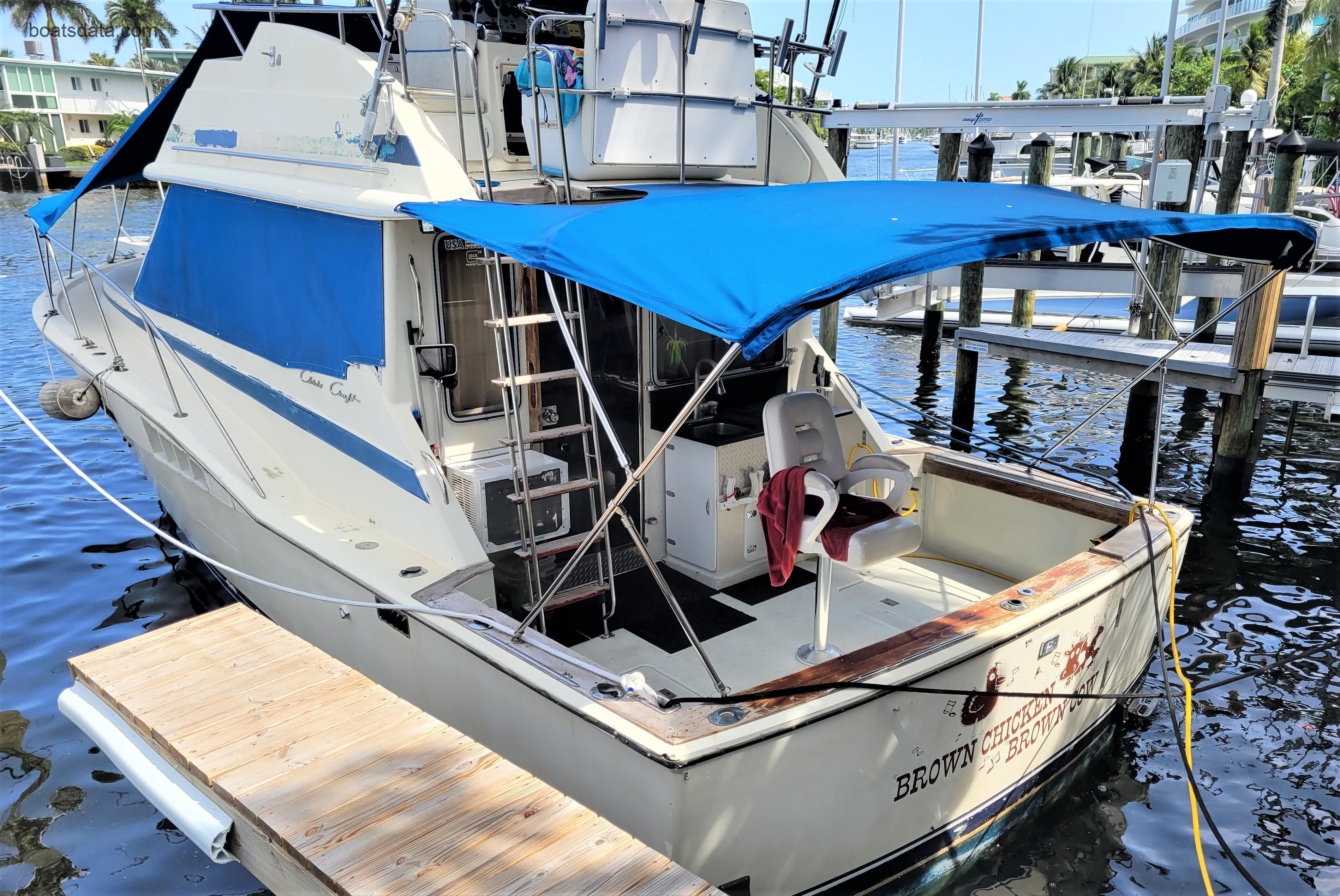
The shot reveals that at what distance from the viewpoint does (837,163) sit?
1048 centimetres

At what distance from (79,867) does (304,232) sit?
305cm

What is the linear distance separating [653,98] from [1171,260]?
21.2 ft

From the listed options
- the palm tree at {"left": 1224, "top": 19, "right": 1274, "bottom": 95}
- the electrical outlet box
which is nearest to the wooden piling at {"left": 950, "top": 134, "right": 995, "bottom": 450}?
the electrical outlet box

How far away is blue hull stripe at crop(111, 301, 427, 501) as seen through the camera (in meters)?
4.25

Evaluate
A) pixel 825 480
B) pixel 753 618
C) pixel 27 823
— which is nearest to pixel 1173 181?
pixel 753 618

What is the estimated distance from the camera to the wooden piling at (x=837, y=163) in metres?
10.8

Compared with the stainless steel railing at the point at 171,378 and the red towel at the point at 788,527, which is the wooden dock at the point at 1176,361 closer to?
the red towel at the point at 788,527

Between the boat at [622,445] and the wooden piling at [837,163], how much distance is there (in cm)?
552

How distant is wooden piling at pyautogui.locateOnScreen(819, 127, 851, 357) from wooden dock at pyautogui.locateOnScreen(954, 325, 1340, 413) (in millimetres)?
2102

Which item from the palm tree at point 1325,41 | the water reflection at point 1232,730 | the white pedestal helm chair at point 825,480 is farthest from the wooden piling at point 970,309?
the palm tree at point 1325,41

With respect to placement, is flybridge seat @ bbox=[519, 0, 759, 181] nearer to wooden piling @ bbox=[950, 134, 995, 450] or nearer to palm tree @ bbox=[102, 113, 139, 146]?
wooden piling @ bbox=[950, 134, 995, 450]

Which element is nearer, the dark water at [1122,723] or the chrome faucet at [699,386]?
the dark water at [1122,723]

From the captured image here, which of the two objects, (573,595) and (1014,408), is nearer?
(573,595)

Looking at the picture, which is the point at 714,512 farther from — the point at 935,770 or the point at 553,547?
the point at 935,770
